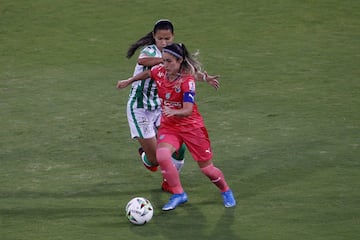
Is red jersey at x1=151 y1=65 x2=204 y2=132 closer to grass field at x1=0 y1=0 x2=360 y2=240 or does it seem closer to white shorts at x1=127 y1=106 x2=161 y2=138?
white shorts at x1=127 y1=106 x2=161 y2=138

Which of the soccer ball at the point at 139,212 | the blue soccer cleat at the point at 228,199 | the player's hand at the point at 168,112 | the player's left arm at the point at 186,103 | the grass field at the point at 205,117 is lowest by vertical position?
the grass field at the point at 205,117

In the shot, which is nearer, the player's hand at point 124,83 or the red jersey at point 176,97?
the red jersey at point 176,97

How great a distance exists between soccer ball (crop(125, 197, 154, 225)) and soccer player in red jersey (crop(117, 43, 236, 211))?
49cm

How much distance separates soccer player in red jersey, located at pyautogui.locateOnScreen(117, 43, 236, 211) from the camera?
9.44 m

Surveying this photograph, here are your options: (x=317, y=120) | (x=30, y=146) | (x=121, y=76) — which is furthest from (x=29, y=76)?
(x=317, y=120)

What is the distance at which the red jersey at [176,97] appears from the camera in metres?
9.47

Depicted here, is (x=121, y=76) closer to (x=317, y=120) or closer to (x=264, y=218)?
(x=317, y=120)

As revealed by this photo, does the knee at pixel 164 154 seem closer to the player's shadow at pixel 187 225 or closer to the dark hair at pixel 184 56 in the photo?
the player's shadow at pixel 187 225

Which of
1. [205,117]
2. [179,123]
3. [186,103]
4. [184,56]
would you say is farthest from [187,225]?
[205,117]

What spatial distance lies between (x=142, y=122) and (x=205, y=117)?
3.07 metres

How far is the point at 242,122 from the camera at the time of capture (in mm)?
13070

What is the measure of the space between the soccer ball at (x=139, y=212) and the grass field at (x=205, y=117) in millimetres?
151

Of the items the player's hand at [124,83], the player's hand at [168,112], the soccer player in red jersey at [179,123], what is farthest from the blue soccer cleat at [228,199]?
the player's hand at [124,83]

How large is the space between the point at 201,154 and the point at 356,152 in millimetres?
2903
